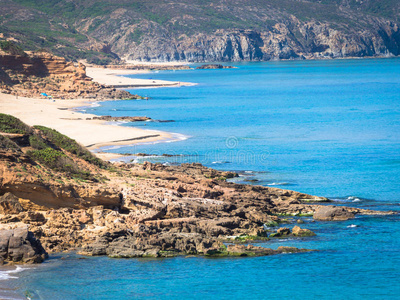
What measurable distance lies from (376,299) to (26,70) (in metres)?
93.0

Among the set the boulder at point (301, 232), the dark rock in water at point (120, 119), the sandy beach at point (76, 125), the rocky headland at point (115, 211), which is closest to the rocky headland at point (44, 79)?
the sandy beach at point (76, 125)

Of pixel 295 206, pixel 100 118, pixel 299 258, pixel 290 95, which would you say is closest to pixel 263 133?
pixel 100 118

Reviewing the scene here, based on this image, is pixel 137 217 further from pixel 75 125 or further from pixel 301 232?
pixel 75 125

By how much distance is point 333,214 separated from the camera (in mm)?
28969

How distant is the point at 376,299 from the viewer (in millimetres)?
19281

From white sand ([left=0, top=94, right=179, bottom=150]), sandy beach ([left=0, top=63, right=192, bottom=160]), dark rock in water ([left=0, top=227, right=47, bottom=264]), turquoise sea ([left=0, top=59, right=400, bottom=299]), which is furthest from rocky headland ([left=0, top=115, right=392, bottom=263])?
white sand ([left=0, top=94, right=179, bottom=150])

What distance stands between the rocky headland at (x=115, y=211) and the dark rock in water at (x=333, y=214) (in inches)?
2.1

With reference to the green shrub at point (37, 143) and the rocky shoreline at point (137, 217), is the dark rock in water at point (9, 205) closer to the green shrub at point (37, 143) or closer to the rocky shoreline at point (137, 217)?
the rocky shoreline at point (137, 217)

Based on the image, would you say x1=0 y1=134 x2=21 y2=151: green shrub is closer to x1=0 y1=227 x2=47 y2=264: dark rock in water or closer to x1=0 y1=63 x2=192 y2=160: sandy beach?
x1=0 y1=227 x2=47 y2=264: dark rock in water

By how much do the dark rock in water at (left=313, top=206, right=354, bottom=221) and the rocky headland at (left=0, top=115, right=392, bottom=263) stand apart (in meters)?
0.05

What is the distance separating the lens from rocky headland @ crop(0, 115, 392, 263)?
2317 centimetres

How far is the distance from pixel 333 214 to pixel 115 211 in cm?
1156

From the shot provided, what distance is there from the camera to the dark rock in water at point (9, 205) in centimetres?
2384

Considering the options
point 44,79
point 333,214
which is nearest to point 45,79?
point 44,79
